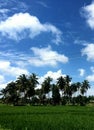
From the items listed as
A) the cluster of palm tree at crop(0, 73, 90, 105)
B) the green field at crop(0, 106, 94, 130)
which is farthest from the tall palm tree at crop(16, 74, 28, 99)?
the green field at crop(0, 106, 94, 130)

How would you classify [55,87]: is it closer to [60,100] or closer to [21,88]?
[60,100]

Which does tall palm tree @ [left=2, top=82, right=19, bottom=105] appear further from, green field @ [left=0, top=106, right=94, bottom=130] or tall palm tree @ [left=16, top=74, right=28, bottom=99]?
green field @ [left=0, top=106, right=94, bottom=130]

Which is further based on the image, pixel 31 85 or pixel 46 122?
pixel 31 85

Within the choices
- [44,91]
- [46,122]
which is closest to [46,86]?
[44,91]

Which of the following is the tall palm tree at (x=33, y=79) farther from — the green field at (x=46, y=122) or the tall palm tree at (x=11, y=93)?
the green field at (x=46, y=122)

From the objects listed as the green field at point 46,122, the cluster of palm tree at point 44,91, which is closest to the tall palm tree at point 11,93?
the cluster of palm tree at point 44,91

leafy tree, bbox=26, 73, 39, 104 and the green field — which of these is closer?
the green field

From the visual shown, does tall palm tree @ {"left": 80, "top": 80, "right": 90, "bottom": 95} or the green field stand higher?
tall palm tree @ {"left": 80, "top": 80, "right": 90, "bottom": 95}

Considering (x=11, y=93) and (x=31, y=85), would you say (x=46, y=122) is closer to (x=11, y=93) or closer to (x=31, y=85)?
(x=31, y=85)

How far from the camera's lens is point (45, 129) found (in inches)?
585

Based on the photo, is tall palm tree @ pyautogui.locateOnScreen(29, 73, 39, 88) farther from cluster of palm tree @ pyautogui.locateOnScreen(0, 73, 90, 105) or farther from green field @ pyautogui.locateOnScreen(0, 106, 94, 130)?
green field @ pyautogui.locateOnScreen(0, 106, 94, 130)

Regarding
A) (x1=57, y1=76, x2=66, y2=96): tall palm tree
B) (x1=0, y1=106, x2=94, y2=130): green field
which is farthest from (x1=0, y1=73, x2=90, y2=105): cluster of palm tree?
(x1=0, y1=106, x2=94, y2=130): green field

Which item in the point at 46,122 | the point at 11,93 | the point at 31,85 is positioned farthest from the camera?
the point at 11,93

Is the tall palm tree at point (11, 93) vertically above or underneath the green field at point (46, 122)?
above
